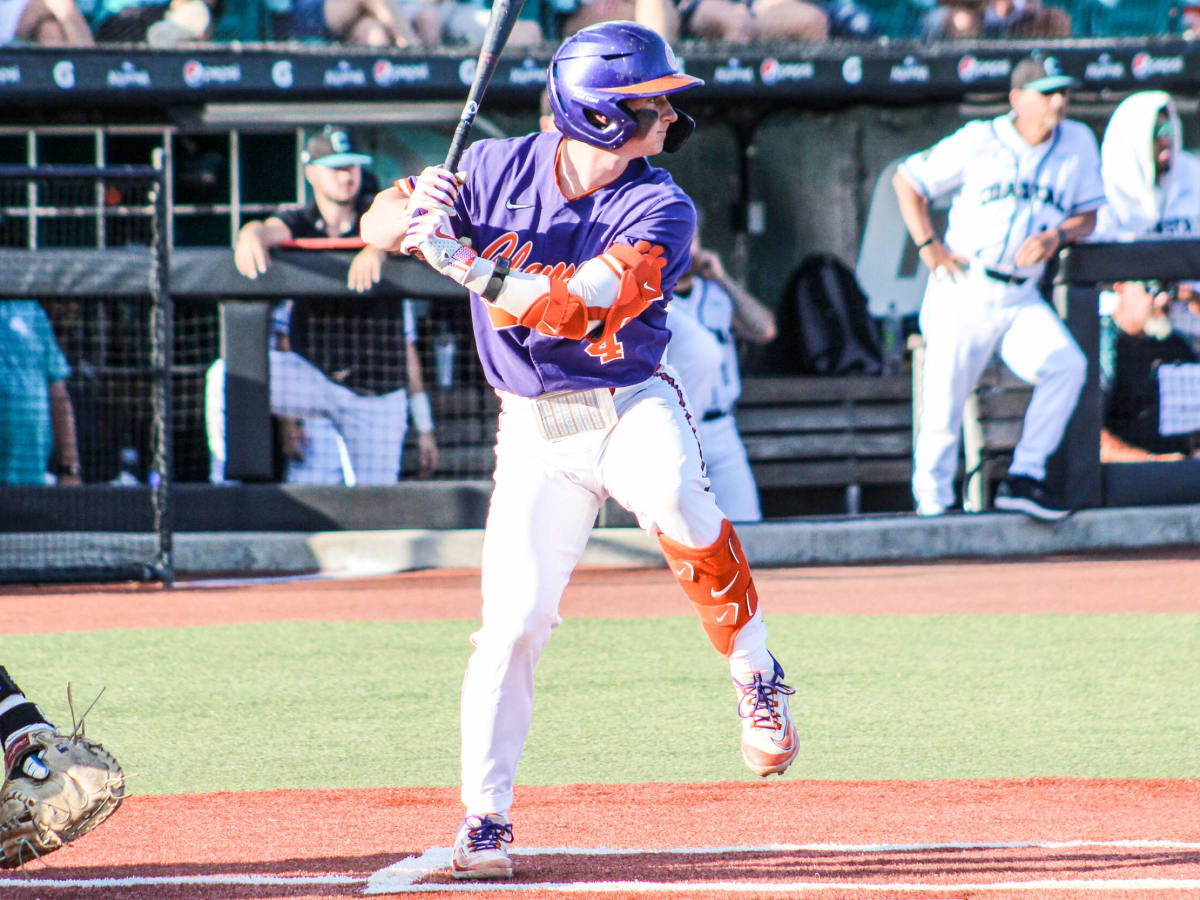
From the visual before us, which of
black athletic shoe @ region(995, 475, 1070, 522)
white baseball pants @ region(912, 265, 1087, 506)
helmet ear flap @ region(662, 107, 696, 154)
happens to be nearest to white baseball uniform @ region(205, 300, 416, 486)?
white baseball pants @ region(912, 265, 1087, 506)

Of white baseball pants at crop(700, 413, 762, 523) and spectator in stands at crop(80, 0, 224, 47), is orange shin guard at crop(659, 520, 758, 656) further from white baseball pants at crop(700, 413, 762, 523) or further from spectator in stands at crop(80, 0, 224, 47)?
spectator in stands at crop(80, 0, 224, 47)

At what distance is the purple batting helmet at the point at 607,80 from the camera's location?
3.11 metres

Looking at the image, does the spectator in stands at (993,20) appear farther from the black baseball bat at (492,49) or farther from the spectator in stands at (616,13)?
the black baseball bat at (492,49)

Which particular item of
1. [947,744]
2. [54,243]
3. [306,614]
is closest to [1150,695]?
[947,744]

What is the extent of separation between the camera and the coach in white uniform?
7652 millimetres

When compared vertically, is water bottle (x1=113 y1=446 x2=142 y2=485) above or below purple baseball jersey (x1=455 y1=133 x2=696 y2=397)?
below

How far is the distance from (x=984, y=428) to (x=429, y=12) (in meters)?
4.42

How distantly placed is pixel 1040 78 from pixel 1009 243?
2.74ft

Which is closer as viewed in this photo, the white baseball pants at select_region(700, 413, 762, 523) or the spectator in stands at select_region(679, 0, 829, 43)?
the white baseball pants at select_region(700, 413, 762, 523)

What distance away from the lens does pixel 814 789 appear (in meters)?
3.87

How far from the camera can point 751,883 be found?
291cm

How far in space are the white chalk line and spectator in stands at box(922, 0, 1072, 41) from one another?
8.33 m

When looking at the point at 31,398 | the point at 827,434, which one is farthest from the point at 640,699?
the point at 827,434

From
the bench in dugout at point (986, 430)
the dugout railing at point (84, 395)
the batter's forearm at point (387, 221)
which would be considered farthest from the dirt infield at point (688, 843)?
the bench in dugout at point (986, 430)
